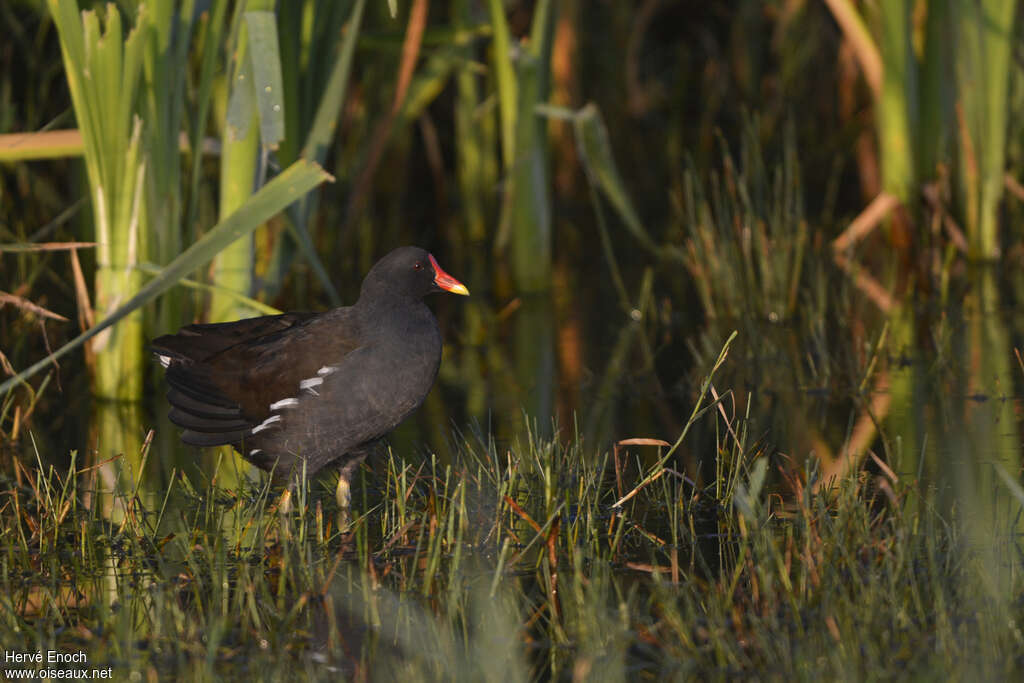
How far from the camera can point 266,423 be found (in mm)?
4645

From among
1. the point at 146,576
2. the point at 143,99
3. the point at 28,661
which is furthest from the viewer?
the point at 143,99

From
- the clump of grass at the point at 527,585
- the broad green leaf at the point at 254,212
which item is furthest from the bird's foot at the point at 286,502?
the broad green leaf at the point at 254,212

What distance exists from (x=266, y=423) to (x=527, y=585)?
1.22 m

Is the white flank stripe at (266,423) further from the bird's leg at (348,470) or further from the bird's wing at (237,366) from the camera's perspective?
the bird's leg at (348,470)

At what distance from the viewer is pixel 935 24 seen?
8430 millimetres

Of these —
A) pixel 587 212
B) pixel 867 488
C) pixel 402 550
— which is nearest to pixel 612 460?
pixel 867 488

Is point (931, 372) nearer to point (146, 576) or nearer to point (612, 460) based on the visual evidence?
point (612, 460)

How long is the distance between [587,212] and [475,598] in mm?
7970

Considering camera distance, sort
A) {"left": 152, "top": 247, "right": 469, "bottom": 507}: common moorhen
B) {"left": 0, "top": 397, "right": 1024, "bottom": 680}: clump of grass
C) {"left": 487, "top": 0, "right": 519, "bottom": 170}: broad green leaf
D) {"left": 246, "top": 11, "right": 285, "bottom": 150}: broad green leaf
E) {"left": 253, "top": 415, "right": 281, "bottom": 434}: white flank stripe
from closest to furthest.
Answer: {"left": 0, "top": 397, "right": 1024, "bottom": 680}: clump of grass
{"left": 152, "top": 247, "right": 469, "bottom": 507}: common moorhen
{"left": 253, "top": 415, "right": 281, "bottom": 434}: white flank stripe
{"left": 246, "top": 11, "right": 285, "bottom": 150}: broad green leaf
{"left": 487, "top": 0, "right": 519, "bottom": 170}: broad green leaf

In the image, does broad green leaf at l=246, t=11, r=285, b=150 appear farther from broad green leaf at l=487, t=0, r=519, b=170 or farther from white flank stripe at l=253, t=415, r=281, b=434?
broad green leaf at l=487, t=0, r=519, b=170

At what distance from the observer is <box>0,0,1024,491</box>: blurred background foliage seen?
18.9ft

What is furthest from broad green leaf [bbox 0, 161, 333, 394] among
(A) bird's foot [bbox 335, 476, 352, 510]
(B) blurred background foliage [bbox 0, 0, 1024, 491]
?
(A) bird's foot [bbox 335, 476, 352, 510]

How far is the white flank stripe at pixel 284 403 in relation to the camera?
4.58 m

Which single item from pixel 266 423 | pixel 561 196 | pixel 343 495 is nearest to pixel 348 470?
pixel 343 495
